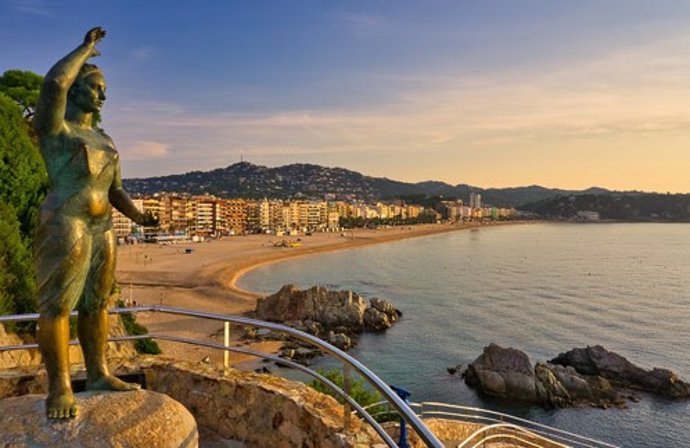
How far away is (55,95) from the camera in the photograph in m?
3.46

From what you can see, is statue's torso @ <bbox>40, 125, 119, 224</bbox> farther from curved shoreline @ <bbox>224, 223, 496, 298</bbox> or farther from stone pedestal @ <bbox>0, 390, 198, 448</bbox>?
curved shoreline @ <bbox>224, 223, 496, 298</bbox>

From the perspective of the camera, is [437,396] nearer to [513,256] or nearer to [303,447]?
[303,447]

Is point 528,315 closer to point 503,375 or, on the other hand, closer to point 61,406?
point 503,375

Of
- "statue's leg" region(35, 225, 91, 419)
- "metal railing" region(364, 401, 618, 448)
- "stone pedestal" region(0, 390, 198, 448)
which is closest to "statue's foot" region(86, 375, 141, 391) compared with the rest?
"stone pedestal" region(0, 390, 198, 448)

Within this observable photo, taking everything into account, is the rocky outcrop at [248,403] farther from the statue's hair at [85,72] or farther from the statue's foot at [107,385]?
the statue's hair at [85,72]

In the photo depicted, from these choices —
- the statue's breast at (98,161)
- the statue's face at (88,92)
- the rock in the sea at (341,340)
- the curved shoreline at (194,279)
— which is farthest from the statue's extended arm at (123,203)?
the rock in the sea at (341,340)

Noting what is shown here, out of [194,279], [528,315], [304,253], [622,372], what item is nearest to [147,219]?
[622,372]

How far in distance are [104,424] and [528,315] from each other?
41.8m

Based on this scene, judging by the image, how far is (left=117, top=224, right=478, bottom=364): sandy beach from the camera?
36.4 metres

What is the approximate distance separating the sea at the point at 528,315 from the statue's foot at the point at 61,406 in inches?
869

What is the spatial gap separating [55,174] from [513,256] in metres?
92.3

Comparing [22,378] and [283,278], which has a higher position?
[22,378]

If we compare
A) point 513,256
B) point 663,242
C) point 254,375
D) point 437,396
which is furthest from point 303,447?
point 663,242

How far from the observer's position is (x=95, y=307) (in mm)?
3930
